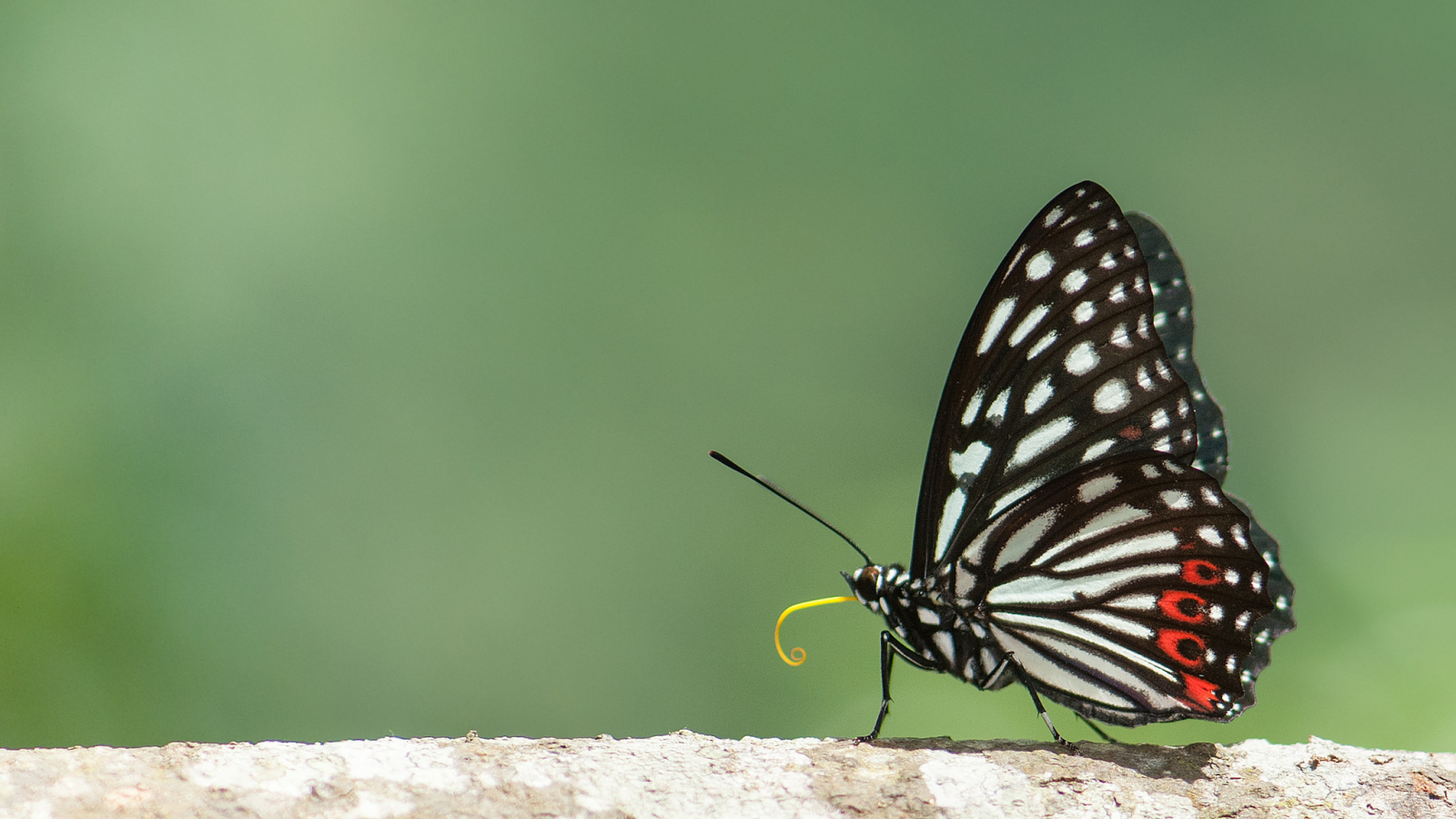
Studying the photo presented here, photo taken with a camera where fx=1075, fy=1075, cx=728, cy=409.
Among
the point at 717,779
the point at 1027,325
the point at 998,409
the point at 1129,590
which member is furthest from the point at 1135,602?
the point at 717,779

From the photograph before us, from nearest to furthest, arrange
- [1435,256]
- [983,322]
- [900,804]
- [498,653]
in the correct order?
1. [900,804]
2. [983,322]
3. [498,653]
4. [1435,256]

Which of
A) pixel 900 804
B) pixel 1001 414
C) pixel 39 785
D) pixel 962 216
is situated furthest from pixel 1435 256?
pixel 39 785

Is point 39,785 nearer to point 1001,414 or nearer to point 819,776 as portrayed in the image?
point 819,776

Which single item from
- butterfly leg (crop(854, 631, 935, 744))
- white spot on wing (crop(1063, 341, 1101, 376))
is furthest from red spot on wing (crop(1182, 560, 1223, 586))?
butterfly leg (crop(854, 631, 935, 744))

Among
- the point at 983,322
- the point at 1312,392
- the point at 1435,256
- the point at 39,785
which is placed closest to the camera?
the point at 39,785

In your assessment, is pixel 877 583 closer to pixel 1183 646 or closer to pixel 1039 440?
pixel 1039 440

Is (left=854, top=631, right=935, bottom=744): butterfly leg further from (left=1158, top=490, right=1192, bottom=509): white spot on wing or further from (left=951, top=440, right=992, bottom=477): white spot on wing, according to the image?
(left=1158, top=490, right=1192, bottom=509): white spot on wing
